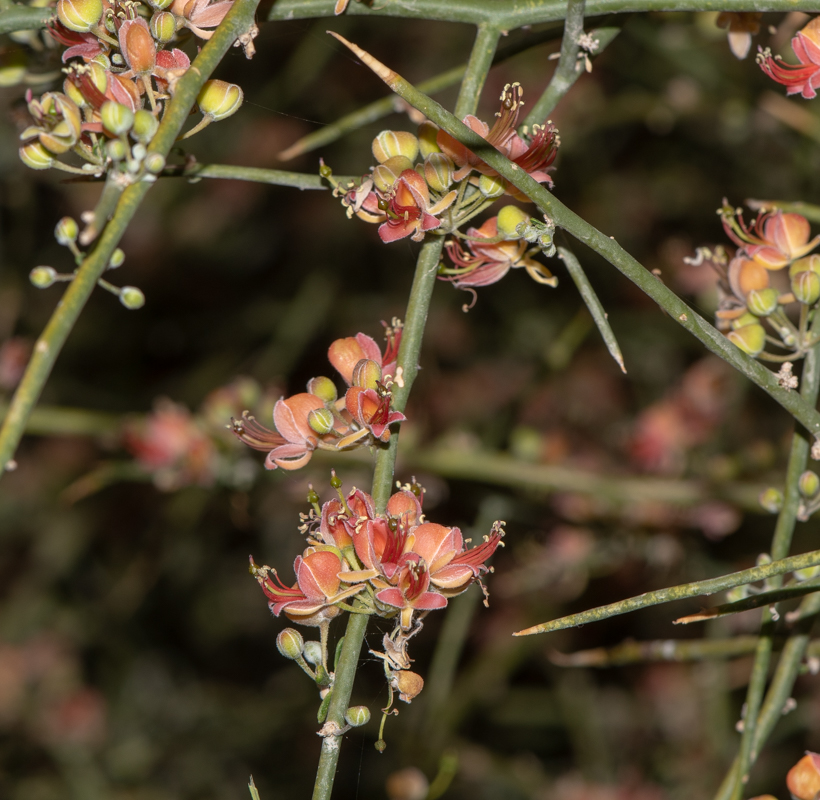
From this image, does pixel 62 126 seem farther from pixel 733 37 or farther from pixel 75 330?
pixel 75 330

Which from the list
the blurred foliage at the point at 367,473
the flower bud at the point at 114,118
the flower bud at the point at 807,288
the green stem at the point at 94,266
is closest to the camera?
the green stem at the point at 94,266

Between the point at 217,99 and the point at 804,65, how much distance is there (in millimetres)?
970

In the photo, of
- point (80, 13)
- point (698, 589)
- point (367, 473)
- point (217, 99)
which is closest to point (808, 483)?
point (698, 589)

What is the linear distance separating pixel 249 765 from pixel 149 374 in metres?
2.25

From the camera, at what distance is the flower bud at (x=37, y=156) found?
1218mm

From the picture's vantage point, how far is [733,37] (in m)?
1.68

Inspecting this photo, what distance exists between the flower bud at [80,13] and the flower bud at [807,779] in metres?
1.55

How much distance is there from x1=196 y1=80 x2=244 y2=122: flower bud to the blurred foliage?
2068 mm

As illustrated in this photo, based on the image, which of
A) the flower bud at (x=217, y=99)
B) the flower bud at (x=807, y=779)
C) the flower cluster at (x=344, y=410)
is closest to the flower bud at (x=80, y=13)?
the flower bud at (x=217, y=99)

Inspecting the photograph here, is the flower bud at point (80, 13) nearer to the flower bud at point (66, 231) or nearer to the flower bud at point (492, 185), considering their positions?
the flower bud at point (66, 231)

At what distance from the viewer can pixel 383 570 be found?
120 cm

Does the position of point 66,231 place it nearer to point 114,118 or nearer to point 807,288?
point 114,118

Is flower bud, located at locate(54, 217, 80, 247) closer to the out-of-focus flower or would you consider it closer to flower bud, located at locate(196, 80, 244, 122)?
flower bud, located at locate(196, 80, 244, 122)

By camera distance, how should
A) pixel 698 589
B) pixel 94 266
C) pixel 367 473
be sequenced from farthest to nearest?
pixel 367 473
pixel 698 589
pixel 94 266
